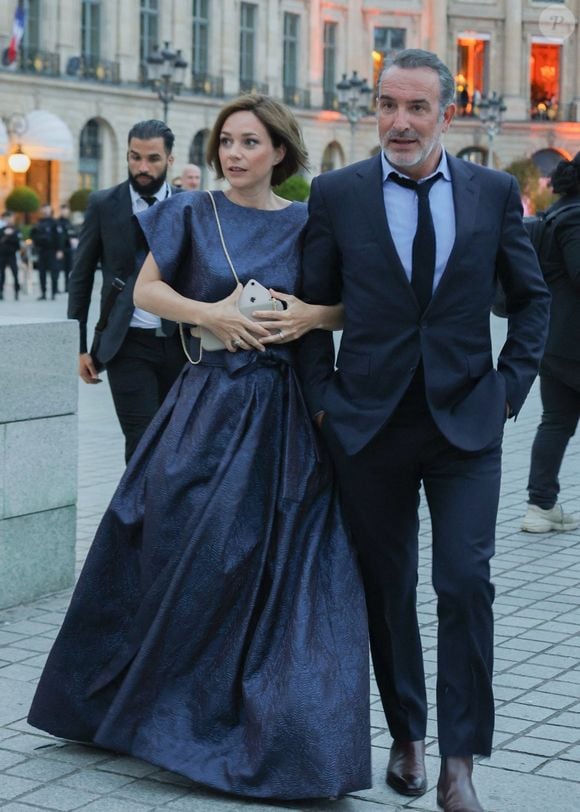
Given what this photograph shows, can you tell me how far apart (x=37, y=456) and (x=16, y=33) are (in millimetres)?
39286

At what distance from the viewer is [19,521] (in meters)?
6.15

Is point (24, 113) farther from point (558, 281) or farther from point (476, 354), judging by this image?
point (476, 354)

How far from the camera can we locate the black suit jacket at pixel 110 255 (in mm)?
6441

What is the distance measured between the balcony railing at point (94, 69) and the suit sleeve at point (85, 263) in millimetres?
42611

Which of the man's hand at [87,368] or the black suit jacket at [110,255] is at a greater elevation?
the black suit jacket at [110,255]

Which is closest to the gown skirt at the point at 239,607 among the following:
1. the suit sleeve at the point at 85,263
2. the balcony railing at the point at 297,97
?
the suit sleeve at the point at 85,263

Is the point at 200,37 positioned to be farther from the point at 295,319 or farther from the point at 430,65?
the point at 430,65

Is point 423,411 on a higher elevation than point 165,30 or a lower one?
lower

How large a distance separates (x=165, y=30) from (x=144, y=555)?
50136mm

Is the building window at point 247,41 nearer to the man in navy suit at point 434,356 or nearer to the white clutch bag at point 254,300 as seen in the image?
the white clutch bag at point 254,300

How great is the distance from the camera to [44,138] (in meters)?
45.5

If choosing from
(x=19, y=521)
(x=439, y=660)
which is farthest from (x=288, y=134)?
(x=19, y=521)

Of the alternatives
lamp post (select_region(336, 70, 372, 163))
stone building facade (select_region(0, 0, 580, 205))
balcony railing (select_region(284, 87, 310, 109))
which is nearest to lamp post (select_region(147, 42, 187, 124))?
stone building facade (select_region(0, 0, 580, 205))

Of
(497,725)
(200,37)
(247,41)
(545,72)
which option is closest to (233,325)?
(497,725)
